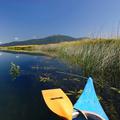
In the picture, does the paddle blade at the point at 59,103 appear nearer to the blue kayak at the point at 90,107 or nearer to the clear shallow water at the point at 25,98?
the clear shallow water at the point at 25,98

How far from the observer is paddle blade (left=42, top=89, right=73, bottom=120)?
25.8 ft

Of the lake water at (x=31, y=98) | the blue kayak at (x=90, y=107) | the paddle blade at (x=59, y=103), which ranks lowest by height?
the lake water at (x=31, y=98)

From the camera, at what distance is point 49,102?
9.13m

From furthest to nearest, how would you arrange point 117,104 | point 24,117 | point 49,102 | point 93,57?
1. point 93,57
2. point 117,104
3. point 49,102
4. point 24,117

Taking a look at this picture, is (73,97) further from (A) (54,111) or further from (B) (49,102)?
(A) (54,111)

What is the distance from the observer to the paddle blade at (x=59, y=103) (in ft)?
25.8

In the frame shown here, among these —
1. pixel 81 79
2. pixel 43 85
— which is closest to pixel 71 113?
pixel 43 85

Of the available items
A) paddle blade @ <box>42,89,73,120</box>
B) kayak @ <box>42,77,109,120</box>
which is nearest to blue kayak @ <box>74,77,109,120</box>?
kayak @ <box>42,77,109,120</box>

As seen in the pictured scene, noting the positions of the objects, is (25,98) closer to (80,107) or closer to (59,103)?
(59,103)

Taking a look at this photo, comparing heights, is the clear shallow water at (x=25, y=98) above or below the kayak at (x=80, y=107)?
below

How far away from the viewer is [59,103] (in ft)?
29.3

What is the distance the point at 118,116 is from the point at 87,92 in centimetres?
132

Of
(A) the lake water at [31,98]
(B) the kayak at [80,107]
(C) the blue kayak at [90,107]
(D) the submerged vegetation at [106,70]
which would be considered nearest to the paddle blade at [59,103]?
(B) the kayak at [80,107]

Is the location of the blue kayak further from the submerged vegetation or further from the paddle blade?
the submerged vegetation
